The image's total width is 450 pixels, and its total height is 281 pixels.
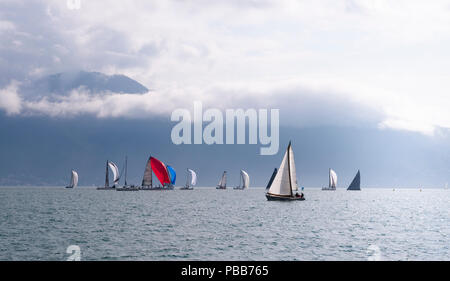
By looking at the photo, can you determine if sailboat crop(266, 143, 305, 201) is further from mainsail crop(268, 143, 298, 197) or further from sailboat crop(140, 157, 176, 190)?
sailboat crop(140, 157, 176, 190)

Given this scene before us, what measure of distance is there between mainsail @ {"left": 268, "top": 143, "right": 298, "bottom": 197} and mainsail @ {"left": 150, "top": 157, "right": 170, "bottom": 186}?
305ft

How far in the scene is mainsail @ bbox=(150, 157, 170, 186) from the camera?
18344 cm

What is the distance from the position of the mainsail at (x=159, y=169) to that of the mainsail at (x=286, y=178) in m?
93.0

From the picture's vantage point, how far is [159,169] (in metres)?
186

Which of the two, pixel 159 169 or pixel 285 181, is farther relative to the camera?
pixel 159 169

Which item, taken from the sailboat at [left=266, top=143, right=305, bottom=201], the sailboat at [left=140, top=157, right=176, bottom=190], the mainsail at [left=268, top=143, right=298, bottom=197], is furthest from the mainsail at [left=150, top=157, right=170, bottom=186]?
the mainsail at [left=268, top=143, right=298, bottom=197]

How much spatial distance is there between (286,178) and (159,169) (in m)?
101
